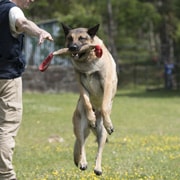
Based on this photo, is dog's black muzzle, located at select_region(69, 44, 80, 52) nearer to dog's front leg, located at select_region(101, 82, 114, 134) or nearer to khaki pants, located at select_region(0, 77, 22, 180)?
dog's front leg, located at select_region(101, 82, 114, 134)

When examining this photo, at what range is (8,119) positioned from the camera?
6.05 m

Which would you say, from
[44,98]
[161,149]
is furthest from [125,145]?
[44,98]

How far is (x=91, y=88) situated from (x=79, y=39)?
74cm

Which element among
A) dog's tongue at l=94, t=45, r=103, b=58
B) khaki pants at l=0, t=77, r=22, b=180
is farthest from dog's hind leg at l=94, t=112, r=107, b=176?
khaki pants at l=0, t=77, r=22, b=180

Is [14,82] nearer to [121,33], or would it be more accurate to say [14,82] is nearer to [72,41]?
[72,41]

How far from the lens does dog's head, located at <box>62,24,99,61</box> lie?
7.41 m

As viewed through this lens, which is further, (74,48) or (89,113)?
(89,113)

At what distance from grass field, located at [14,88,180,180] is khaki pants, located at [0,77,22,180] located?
150 centimetres

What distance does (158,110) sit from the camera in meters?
23.8

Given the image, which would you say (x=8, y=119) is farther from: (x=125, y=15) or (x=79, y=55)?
(x=125, y=15)

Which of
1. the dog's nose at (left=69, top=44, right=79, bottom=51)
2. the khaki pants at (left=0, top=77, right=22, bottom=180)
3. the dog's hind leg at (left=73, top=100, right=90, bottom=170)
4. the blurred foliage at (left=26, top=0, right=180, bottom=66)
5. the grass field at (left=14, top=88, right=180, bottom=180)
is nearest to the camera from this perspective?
the khaki pants at (left=0, top=77, right=22, bottom=180)

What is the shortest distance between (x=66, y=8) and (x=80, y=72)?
106 ft

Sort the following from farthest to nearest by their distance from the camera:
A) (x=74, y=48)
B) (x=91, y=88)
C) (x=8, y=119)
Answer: (x=91, y=88)
(x=74, y=48)
(x=8, y=119)

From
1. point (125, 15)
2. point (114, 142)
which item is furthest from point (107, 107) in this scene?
point (125, 15)
